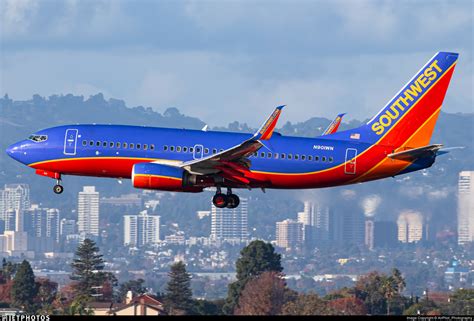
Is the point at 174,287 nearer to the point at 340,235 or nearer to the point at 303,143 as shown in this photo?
the point at 303,143

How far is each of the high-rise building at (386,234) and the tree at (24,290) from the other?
73446 millimetres

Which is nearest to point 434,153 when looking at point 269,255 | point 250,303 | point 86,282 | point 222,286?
point 250,303

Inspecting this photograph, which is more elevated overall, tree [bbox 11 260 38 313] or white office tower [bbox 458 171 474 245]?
white office tower [bbox 458 171 474 245]

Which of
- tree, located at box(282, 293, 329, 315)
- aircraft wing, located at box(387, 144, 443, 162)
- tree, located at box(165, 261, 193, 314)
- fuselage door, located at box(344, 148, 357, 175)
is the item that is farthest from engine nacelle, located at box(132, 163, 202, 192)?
tree, located at box(165, 261, 193, 314)

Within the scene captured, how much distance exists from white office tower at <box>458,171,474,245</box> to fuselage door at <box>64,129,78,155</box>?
65244 mm

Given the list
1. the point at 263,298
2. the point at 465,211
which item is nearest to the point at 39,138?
the point at 263,298

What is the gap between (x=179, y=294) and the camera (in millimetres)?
101938

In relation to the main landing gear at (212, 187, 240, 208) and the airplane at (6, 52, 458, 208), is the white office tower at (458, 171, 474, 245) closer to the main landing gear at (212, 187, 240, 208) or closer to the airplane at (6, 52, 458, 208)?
the airplane at (6, 52, 458, 208)

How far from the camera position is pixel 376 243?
19862cm

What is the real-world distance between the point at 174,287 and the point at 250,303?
1359 centimetres

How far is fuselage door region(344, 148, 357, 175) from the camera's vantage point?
7019 centimetres

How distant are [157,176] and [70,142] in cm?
537

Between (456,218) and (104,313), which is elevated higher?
(456,218)

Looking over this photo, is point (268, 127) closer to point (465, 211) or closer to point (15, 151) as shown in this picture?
point (15, 151)
